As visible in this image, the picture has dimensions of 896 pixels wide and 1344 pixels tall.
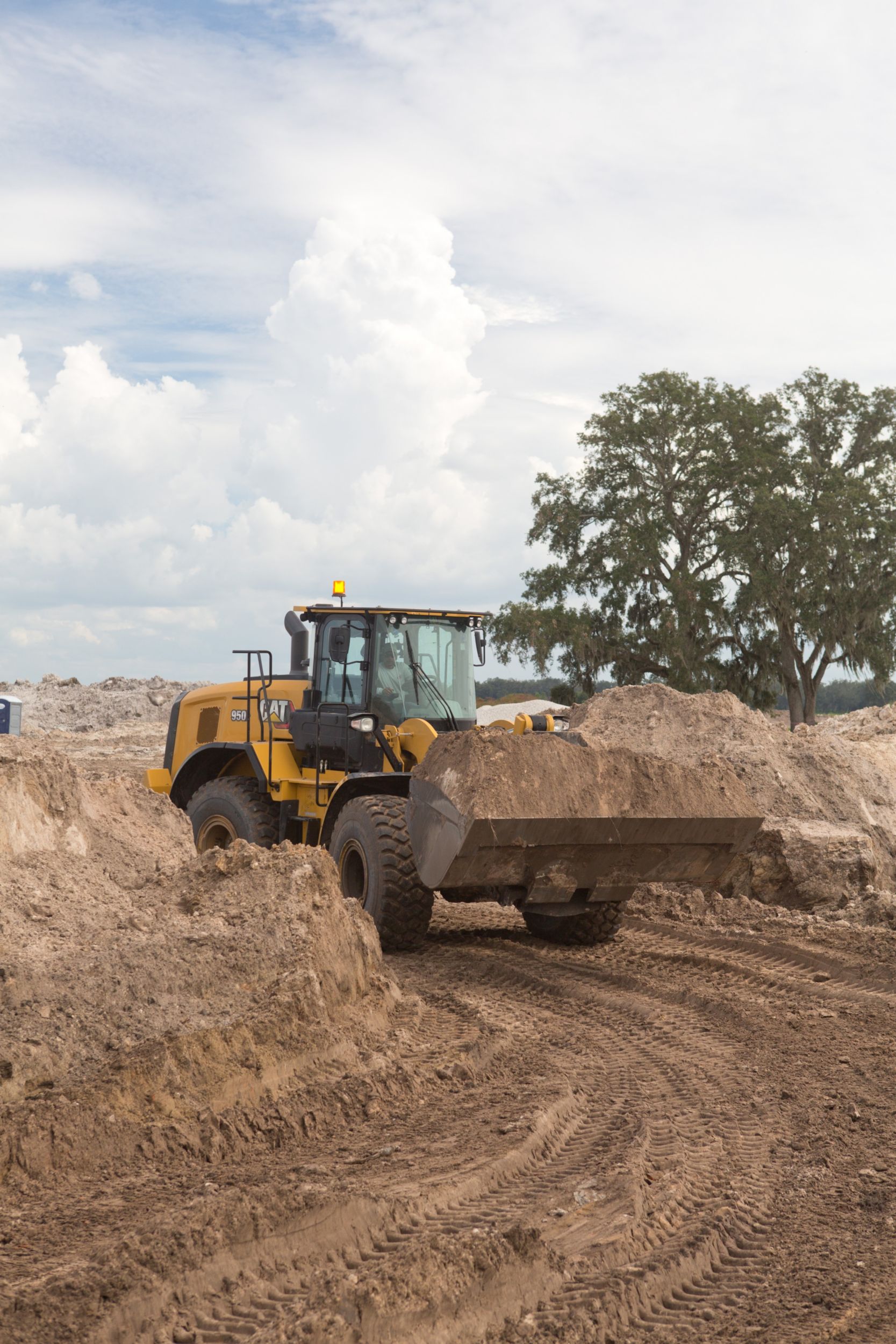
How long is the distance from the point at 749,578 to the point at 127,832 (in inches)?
1153

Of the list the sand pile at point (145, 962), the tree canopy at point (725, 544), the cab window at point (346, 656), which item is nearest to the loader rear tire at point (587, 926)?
the cab window at point (346, 656)

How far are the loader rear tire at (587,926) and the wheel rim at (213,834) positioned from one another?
9.44 ft

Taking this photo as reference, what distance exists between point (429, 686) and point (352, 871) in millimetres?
1767

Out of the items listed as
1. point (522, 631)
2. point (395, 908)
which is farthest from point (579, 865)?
point (522, 631)

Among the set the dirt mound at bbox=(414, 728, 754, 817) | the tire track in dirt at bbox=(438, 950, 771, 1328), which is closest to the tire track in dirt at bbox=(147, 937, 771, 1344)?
the tire track in dirt at bbox=(438, 950, 771, 1328)

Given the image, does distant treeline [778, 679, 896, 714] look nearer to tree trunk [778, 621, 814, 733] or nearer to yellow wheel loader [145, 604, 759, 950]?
tree trunk [778, 621, 814, 733]

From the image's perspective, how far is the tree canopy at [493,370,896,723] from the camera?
3338cm

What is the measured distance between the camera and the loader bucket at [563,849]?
7227 millimetres

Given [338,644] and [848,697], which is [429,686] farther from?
[848,697]

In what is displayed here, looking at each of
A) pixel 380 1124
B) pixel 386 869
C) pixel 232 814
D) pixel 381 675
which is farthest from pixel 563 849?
pixel 232 814

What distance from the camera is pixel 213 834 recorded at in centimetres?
1034

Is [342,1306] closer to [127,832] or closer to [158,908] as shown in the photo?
[158,908]

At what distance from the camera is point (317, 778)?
9.29 metres

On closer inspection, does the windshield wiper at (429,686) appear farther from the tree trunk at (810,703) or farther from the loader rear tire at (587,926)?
the tree trunk at (810,703)
